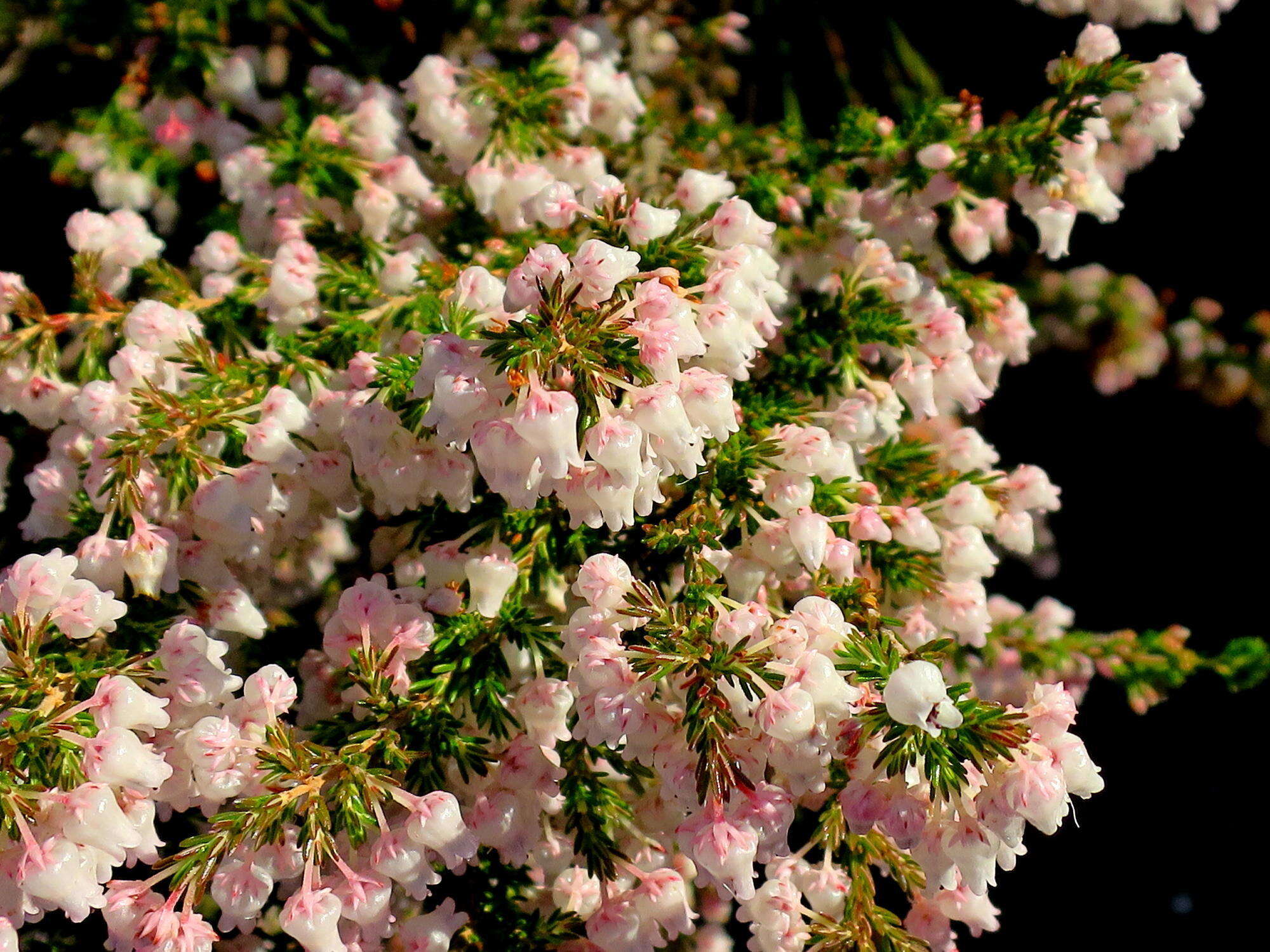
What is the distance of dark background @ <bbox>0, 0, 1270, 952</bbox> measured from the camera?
3.29m

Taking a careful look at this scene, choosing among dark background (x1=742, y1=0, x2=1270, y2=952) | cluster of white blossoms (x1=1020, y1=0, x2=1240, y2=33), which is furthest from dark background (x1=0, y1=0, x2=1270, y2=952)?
cluster of white blossoms (x1=1020, y1=0, x2=1240, y2=33)

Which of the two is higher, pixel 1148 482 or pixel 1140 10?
pixel 1140 10

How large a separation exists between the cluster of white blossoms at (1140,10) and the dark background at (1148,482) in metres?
0.61

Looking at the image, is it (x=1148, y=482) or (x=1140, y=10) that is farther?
(x=1148, y=482)

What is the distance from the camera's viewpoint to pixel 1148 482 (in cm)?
357

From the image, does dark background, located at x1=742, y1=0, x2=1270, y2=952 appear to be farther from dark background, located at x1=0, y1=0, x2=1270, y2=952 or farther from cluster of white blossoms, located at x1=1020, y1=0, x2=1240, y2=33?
cluster of white blossoms, located at x1=1020, y1=0, x2=1240, y2=33

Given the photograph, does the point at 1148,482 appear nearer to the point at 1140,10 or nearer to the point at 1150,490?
the point at 1150,490

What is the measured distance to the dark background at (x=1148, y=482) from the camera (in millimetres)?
3289

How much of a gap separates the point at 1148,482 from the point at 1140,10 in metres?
1.59

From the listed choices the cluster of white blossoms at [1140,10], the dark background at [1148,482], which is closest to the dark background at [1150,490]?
the dark background at [1148,482]

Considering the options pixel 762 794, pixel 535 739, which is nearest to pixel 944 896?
pixel 762 794

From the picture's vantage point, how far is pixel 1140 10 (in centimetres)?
249

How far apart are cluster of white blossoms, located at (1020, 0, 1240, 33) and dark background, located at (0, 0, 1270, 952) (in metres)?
0.61

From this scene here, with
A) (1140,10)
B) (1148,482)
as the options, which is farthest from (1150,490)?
(1140,10)
